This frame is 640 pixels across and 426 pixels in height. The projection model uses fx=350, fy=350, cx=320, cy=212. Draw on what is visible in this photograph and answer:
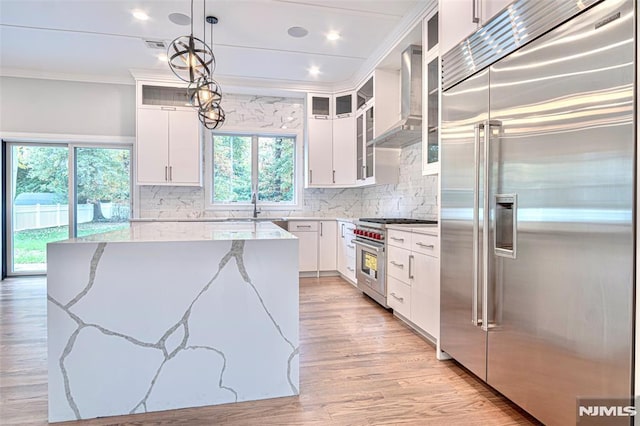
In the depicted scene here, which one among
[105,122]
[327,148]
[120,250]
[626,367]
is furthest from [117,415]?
[105,122]

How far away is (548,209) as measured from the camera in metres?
1.58

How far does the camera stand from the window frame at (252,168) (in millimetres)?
5562

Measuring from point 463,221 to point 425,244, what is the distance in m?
0.61

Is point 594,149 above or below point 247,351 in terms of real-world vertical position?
above

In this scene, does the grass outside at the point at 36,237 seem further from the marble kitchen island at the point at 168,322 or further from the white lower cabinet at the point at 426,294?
the white lower cabinet at the point at 426,294

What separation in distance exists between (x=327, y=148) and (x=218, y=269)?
3835 millimetres

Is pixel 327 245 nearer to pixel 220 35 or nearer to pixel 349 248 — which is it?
pixel 349 248

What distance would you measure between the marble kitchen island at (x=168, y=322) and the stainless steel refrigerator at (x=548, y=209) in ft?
3.62

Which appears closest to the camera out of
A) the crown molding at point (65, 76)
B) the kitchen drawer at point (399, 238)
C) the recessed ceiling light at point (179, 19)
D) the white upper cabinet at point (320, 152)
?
the kitchen drawer at point (399, 238)

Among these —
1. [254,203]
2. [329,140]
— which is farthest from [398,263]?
[254,203]

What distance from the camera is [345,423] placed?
1.78 metres

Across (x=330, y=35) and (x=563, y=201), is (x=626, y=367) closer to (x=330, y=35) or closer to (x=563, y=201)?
(x=563, y=201)

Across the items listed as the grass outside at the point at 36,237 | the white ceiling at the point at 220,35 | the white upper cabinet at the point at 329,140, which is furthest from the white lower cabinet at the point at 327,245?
the grass outside at the point at 36,237

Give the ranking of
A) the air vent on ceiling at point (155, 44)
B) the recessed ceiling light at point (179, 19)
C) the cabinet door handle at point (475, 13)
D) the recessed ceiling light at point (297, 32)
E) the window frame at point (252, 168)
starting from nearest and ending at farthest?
the cabinet door handle at point (475, 13), the recessed ceiling light at point (179, 19), the recessed ceiling light at point (297, 32), the air vent on ceiling at point (155, 44), the window frame at point (252, 168)
